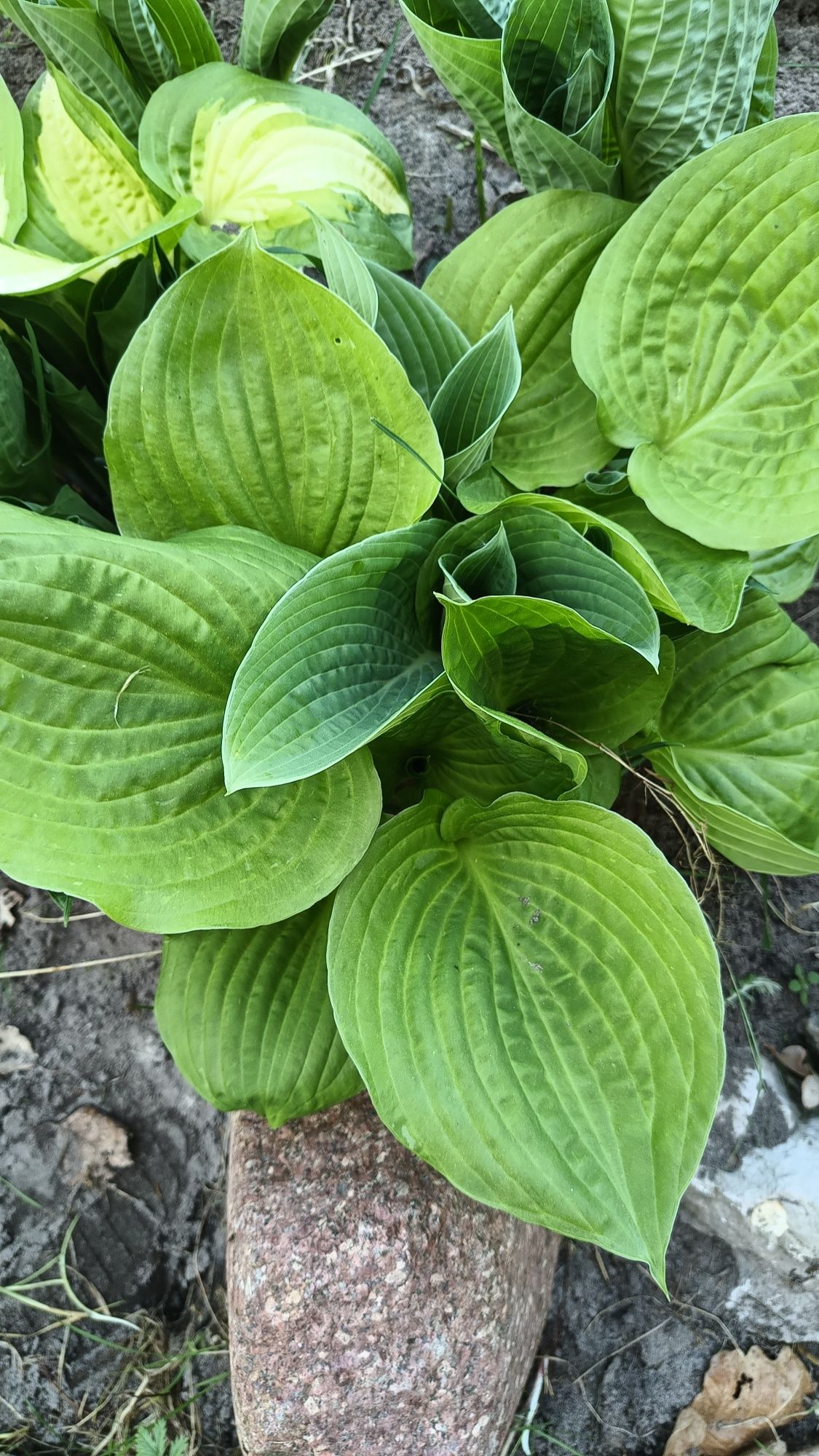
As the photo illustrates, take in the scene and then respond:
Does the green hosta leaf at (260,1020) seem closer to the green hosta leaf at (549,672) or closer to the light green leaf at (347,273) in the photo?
the green hosta leaf at (549,672)

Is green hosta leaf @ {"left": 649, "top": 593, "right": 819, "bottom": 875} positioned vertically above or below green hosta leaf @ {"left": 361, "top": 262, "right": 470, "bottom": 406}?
below

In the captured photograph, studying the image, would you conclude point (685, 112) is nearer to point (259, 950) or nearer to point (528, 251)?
point (528, 251)

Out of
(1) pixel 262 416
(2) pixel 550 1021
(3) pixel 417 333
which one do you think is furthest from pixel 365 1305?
(3) pixel 417 333

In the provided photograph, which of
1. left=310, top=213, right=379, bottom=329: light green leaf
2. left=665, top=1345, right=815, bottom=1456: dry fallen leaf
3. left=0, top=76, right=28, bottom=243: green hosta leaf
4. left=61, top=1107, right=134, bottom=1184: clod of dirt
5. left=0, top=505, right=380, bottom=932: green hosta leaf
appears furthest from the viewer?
left=61, top=1107, right=134, bottom=1184: clod of dirt

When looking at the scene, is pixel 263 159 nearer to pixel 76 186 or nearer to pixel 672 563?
pixel 76 186

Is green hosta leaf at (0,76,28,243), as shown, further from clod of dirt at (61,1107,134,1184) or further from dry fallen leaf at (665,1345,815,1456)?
dry fallen leaf at (665,1345,815,1456)

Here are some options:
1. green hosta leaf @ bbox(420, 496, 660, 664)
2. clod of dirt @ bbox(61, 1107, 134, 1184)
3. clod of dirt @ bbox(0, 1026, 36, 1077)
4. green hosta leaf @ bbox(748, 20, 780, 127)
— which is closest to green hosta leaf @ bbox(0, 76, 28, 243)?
green hosta leaf @ bbox(420, 496, 660, 664)

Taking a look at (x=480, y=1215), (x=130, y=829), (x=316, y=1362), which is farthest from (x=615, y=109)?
(x=316, y=1362)
